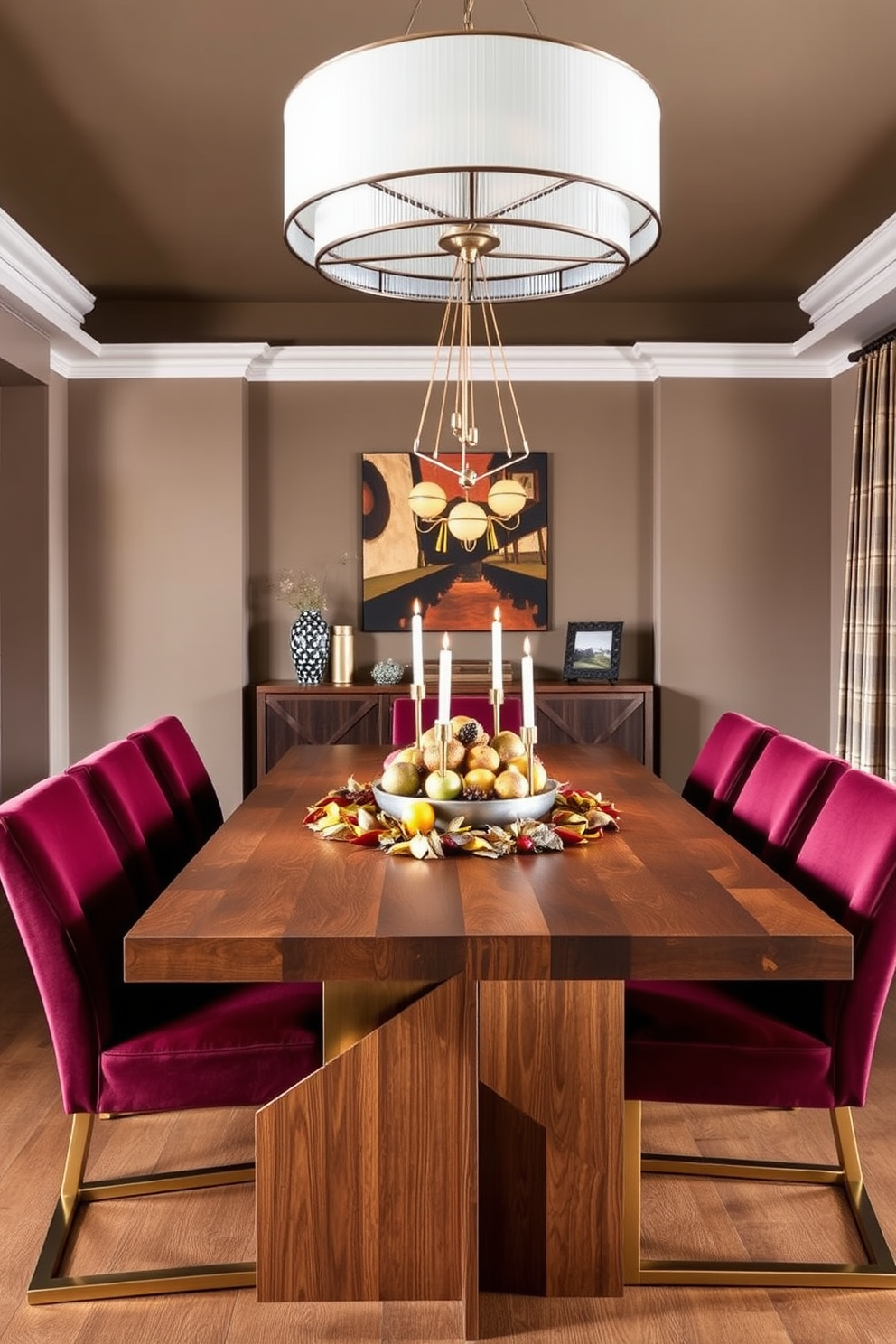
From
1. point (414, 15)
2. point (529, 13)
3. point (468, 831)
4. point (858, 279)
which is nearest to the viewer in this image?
point (468, 831)

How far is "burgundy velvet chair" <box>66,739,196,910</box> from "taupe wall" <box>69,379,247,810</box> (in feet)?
8.12

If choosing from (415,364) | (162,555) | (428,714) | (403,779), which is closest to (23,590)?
(162,555)

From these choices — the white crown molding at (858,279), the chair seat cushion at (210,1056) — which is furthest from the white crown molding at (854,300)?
the chair seat cushion at (210,1056)

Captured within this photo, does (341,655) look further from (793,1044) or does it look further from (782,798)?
(793,1044)

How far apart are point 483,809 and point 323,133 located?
1.28 m

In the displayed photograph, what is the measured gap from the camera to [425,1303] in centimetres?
192

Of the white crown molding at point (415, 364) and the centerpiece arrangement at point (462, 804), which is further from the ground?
the white crown molding at point (415, 364)

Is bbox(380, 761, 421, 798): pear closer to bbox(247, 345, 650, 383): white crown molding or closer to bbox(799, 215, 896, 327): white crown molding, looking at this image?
bbox(799, 215, 896, 327): white crown molding

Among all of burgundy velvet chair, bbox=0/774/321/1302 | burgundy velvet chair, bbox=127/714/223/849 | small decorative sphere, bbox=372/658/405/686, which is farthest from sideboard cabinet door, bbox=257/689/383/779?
burgundy velvet chair, bbox=0/774/321/1302

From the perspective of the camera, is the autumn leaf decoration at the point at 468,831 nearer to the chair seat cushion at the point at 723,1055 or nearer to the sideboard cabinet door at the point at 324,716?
the chair seat cushion at the point at 723,1055

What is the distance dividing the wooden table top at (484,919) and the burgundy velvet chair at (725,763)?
2.31ft

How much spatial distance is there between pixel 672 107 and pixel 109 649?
338 centimetres

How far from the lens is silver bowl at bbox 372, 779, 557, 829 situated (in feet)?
7.55

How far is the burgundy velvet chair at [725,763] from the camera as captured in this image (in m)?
2.93
